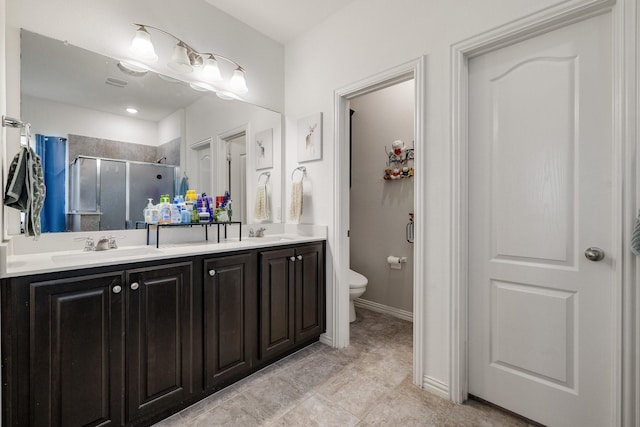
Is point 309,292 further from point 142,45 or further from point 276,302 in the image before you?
point 142,45

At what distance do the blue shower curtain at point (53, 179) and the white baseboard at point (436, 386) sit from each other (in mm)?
2264

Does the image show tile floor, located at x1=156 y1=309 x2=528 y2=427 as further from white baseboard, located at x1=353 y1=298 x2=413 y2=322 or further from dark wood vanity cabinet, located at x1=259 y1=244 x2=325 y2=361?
white baseboard, located at x1=353 y1=298 x2=413 y2=322

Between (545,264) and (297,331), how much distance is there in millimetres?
1604

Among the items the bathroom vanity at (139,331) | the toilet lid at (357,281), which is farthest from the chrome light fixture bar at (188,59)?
the toilet lid at (357,281)

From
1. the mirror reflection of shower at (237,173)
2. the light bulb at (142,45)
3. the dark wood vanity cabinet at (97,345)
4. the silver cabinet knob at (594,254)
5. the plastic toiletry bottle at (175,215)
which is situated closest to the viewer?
the dark wood vanity cabinet at (97,345)

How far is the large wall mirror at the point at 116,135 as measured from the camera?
5.11 ft

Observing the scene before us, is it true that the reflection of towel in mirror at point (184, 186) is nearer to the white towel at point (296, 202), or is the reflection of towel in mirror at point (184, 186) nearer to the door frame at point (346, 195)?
the white towel at point (296, 202)

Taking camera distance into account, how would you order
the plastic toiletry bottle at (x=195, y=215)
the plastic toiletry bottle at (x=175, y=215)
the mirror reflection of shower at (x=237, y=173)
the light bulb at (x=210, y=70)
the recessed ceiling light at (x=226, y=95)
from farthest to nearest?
1. the mirror reflection of shower at (x=237, y=173)
2. the recessed ceiling light at (x=226, y=95)
3. the light bulb at (x=210, y=70)
4. the plastic toiletry bottle at (x=195, y=215)
5. the plastic toiletry bottle at (x=175, y=215)

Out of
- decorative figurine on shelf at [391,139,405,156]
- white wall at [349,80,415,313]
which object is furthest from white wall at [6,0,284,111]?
decorative figurine on shelf at [391,139,405,156]

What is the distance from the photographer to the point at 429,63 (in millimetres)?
1753

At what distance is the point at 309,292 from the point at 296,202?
0.75 metres

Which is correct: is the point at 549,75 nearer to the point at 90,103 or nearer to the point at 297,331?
the point at 297,331

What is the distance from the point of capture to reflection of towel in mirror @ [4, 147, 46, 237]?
1.18 m

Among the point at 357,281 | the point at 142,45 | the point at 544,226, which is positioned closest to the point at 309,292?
the point at 357,281
